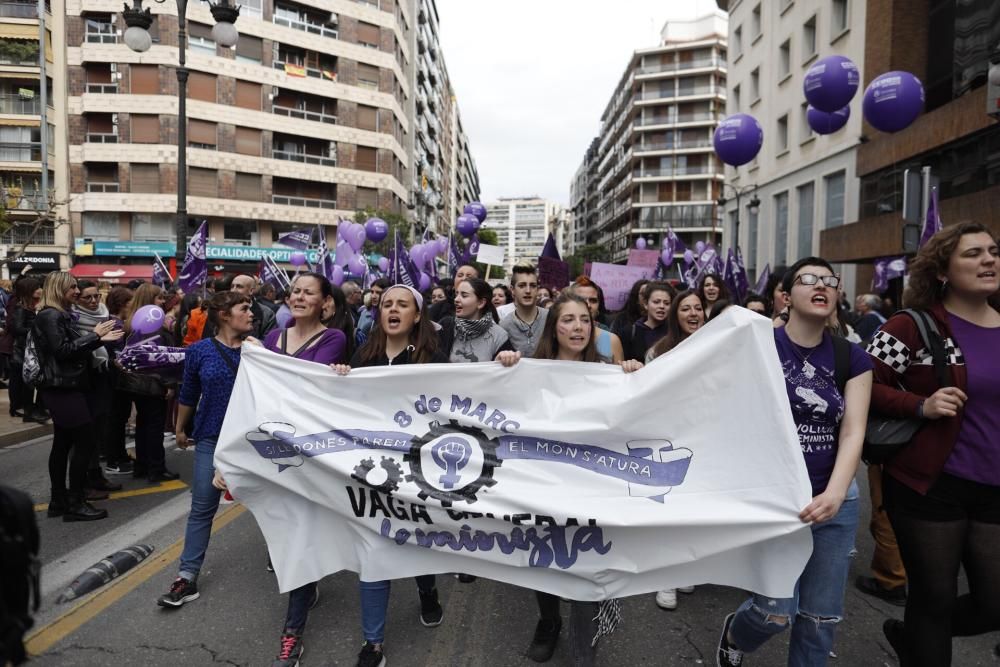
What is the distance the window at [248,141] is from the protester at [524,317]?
34.3 meters

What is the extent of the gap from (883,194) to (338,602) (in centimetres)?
2101

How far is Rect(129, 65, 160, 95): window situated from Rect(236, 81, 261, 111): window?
12.8 ft

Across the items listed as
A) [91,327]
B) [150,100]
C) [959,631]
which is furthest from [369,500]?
[150,100]

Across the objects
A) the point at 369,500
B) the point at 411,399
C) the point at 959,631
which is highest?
the point at 411,399

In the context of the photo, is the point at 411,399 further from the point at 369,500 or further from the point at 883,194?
the point at 883,194

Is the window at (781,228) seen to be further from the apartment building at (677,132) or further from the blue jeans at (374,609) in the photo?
the apartment building at (677,132)

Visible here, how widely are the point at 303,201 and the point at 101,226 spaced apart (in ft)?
34.5

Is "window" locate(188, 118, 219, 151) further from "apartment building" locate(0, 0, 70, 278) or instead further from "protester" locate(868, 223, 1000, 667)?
"protester" locate(868, 223, 1000, 667)

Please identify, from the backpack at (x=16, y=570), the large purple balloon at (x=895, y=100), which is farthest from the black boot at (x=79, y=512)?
the large purple balloon at (x=895, y=100)

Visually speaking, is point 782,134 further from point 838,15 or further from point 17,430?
point 17,430

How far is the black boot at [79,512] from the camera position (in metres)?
4.97

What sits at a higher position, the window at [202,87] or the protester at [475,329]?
the window at [202,87]

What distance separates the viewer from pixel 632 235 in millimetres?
63969

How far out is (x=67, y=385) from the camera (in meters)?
4.84
